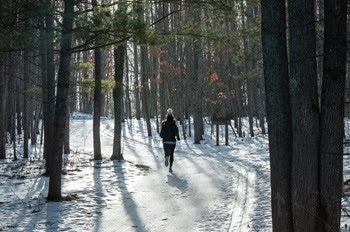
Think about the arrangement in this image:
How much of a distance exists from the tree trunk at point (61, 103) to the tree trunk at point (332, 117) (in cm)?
561

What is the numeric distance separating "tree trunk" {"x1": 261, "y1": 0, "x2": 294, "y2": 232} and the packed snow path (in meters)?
1.44

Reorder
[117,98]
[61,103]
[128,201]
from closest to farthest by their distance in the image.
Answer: [61,103] < [128,201] < [117,98]

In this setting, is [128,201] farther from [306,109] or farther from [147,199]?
[306,109]

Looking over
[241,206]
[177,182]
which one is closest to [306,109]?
[241,206]

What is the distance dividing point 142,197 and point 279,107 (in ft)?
17.0

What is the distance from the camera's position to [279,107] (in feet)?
17.1

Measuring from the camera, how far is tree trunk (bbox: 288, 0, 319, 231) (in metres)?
4.94

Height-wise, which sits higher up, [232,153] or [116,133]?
[116,133]

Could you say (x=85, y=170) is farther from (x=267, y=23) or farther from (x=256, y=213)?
(x=267, y=23)

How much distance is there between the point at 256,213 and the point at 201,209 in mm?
1171

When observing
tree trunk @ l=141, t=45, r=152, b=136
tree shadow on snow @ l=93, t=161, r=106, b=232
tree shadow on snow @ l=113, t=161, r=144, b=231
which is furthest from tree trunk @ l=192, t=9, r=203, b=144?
tree shadow on snow @ l=93, t=161, r=106, b=232

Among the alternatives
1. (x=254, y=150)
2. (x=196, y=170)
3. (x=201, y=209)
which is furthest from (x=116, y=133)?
(x=201, y=209)

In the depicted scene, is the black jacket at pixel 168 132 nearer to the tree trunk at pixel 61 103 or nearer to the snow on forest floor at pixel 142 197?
the snow on forest floor at pixel 142 197

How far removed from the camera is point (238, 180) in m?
11.6
